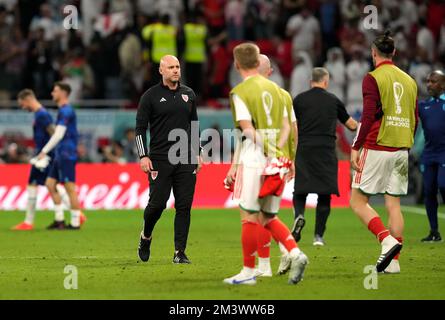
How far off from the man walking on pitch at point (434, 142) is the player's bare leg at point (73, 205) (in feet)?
20.0

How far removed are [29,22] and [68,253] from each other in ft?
47.4

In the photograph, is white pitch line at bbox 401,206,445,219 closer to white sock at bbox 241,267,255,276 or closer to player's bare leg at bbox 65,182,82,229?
player's bare leg at bbox 65,182,82,229

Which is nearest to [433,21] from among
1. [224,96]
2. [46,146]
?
[224,96]

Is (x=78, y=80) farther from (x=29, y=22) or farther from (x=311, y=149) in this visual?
(x=311, y=149)

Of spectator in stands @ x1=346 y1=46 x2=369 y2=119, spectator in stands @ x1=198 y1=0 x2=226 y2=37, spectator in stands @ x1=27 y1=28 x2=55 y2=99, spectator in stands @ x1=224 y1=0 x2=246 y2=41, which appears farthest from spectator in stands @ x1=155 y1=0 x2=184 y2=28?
spectator in stands @ x1=346 y1=46 x2=369 y2=119

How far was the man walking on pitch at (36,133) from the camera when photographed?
19328mm

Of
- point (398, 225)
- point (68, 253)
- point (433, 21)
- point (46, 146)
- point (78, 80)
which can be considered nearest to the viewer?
point (398, 225)

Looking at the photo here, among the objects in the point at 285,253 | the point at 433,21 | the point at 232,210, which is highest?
the point at 433,21

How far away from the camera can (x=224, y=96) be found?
93.0 feet

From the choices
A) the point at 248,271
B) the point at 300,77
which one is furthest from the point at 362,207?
the point at 300,77

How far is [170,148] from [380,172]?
2.59 meters

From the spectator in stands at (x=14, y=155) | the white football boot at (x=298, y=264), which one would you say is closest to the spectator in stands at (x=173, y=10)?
the spectator in stands at (x=14, y=155)

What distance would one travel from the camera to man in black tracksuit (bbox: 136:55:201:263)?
13359 mm

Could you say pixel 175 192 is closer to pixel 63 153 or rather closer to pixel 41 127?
pixel 63 153
